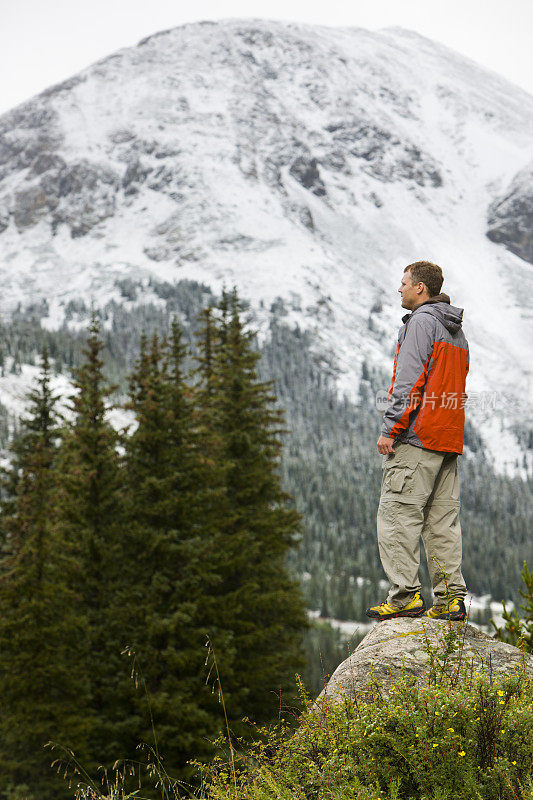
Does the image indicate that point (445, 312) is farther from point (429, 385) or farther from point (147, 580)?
point (147, 580)

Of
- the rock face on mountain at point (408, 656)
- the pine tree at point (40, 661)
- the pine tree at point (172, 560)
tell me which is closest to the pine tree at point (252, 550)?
the pine tree at point (172, 560)

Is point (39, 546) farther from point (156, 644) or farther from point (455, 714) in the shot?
point (455, 714)

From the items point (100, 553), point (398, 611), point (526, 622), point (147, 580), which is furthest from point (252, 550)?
point (398, 611)

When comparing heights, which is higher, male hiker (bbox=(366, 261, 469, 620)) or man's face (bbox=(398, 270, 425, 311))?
man's face (bbox=(398, 270, 425, 311))

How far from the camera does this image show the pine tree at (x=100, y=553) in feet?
46.5

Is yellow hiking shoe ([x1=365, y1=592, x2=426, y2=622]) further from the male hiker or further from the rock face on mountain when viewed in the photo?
the rock face on mountain

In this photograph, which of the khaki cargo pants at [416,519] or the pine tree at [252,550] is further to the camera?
the pine tree at [252,550]

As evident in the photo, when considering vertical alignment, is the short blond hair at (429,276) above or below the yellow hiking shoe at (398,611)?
above

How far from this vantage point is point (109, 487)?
16.0 m

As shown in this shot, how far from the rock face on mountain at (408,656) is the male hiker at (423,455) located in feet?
0.83

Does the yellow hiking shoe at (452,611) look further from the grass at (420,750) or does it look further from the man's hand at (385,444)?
the man's hand at (385,444)

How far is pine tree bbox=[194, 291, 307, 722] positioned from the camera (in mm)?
15500

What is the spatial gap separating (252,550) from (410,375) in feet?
36.6

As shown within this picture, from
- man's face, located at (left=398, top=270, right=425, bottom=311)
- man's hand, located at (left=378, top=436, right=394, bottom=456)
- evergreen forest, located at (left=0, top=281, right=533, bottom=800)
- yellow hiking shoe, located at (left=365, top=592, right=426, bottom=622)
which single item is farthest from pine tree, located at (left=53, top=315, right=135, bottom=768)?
man's face, located at (left=398, top=270, right=425, bottom=311)
